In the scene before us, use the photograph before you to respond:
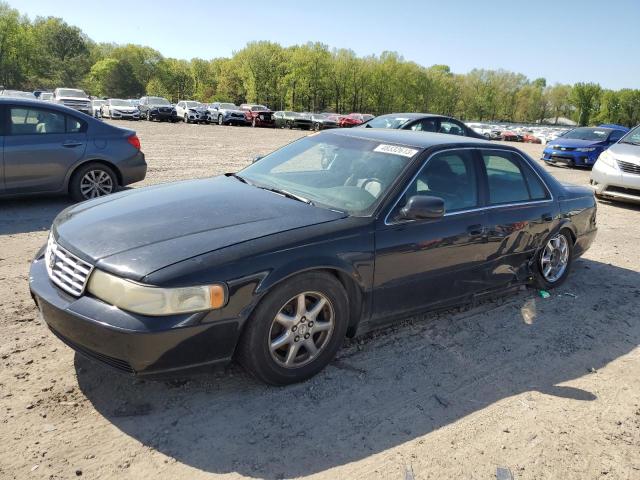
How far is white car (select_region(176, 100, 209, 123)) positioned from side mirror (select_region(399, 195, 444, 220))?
3759cm

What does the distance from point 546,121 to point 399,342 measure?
14160 centimetres

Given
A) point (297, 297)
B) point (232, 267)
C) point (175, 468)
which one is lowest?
point (175, 468)

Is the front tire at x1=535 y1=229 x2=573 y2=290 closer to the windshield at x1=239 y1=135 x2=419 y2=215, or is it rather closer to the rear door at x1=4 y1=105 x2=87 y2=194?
the windshield at x1=239 y1=135 x2=419 y2=215

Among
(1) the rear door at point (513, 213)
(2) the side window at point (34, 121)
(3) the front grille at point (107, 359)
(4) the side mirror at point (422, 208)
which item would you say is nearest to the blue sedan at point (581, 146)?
(1) the rear door at point (513, 213)

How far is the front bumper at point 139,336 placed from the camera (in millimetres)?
2652

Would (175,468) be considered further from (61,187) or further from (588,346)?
(61,187)

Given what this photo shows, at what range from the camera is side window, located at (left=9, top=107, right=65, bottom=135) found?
699 centimetres

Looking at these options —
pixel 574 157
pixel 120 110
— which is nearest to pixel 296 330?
pixel 574 157

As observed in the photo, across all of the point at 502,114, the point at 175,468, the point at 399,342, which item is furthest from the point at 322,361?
the point at 502,114

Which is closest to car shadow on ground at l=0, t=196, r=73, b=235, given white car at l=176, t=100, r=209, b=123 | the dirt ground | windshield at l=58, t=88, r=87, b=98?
the dirt ground

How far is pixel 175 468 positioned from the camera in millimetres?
2520

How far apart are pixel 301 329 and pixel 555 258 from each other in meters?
3.25

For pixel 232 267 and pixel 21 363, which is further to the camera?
pixel 21 363

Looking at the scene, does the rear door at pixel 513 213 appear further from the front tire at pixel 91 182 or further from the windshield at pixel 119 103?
the windshield at pixel 119 103
